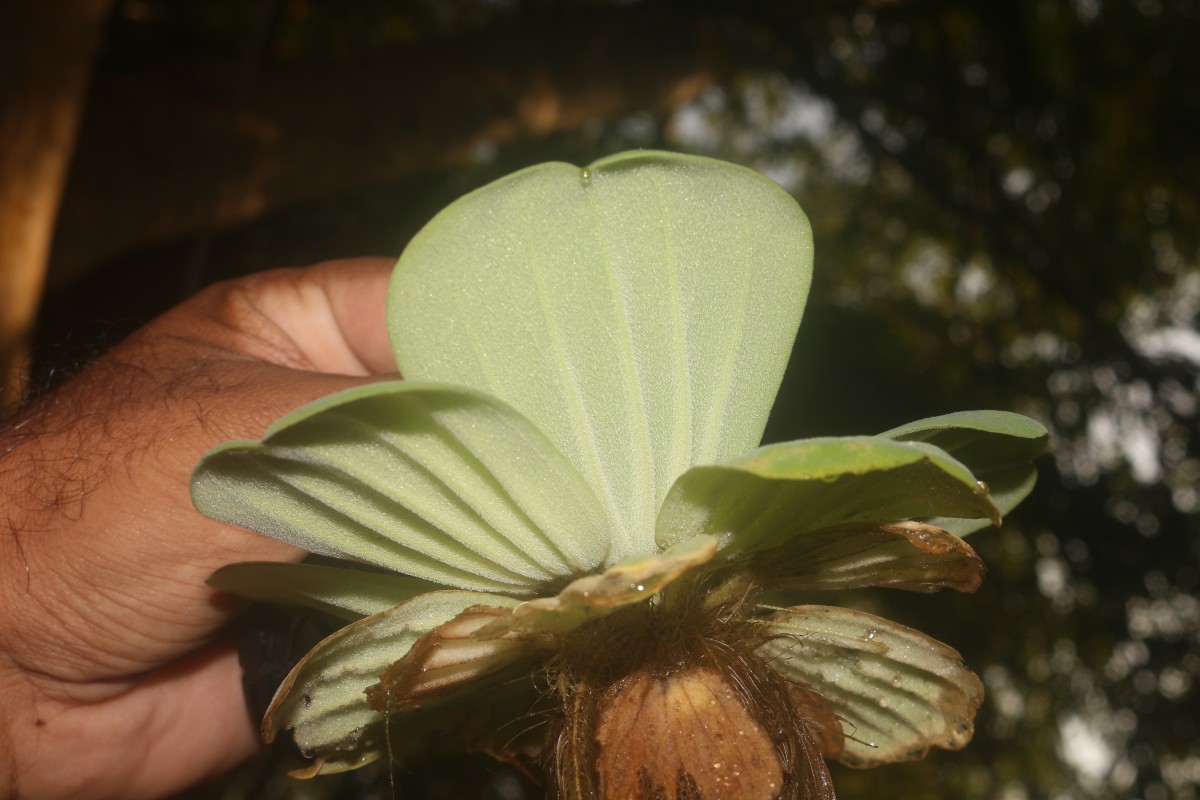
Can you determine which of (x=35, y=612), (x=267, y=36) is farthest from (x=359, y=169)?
(x=35, y=612)

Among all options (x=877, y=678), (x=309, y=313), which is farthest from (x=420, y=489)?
(x=309, y=313)

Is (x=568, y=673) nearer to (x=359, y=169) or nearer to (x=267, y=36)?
(x=267, y=36)

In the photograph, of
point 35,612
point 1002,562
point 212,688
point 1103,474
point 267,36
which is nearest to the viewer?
point 35,612

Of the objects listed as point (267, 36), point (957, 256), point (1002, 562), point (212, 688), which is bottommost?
point (1002, 562)

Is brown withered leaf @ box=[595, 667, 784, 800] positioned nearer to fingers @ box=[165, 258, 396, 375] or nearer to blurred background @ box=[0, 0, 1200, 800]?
fingers @ box=[165, 258, 396, 375]

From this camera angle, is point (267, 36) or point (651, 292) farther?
point (267, 36)

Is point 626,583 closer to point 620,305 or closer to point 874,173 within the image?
point 620,305

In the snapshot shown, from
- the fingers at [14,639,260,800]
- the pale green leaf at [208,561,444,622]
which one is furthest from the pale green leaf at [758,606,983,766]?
the fingers at [14,639,260,800]
